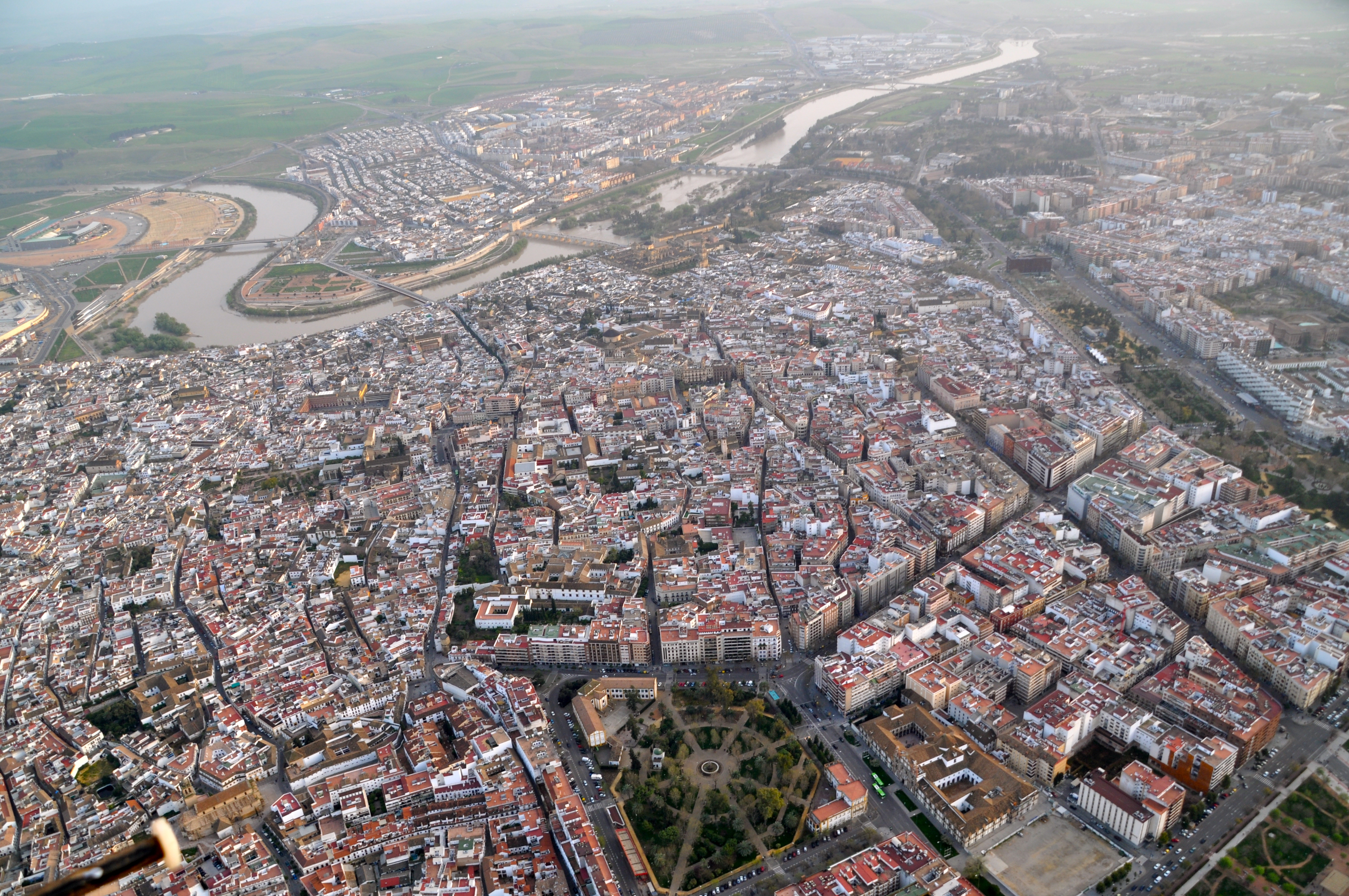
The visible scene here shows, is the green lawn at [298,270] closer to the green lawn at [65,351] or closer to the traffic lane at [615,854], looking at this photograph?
the green lawn at [65,351]

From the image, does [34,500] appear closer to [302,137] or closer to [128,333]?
[128,333]

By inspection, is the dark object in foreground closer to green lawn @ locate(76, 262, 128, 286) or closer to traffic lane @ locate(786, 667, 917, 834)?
traffic lane @ locate(786, 667, 917, 834)

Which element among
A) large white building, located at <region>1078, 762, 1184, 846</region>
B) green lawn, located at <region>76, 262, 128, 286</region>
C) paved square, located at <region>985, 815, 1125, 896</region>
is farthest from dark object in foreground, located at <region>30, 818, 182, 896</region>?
green lawn, located at <region>76, 262, 128, 286</region>

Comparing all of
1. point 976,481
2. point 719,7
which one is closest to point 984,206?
point 976,481

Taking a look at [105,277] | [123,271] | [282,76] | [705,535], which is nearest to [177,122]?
[282,76]

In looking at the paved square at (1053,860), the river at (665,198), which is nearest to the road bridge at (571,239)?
the river at (665,198)
